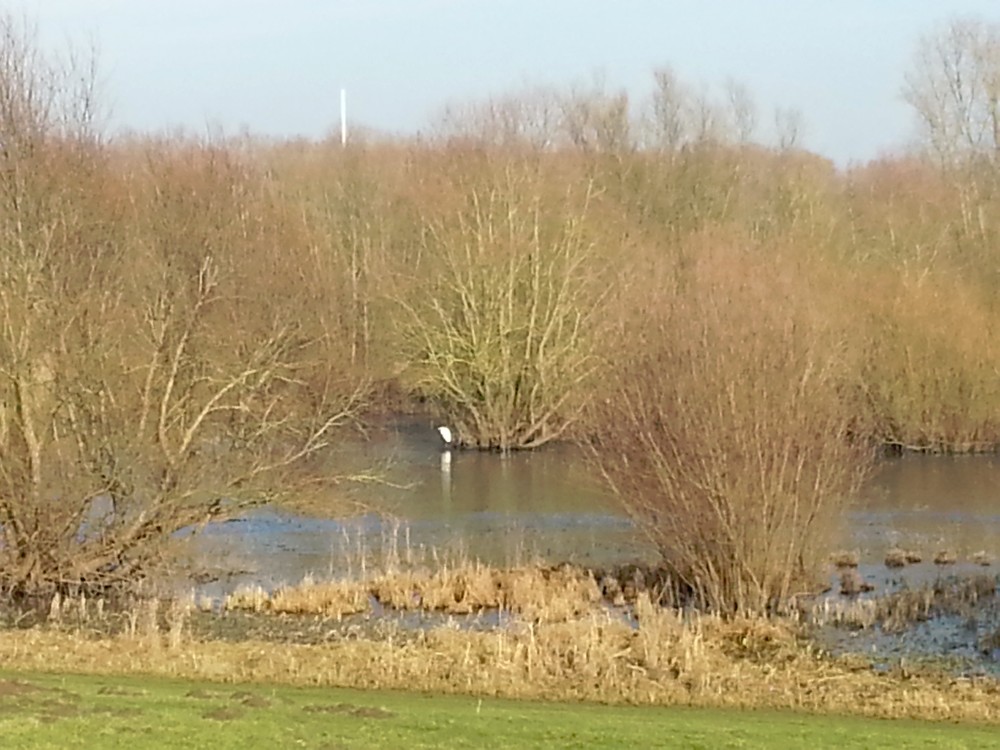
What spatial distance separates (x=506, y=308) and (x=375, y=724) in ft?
99.1

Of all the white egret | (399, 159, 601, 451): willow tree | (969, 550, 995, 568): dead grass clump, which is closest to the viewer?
(969, 550, 995, 568): dead grass clump

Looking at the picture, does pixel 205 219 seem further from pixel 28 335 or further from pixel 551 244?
pixel 551 244

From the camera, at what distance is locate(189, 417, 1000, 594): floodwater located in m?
21.7

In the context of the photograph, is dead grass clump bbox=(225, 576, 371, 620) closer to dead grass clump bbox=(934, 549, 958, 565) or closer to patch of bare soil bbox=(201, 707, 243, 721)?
patch of bare soil bbox=(201, 707, 243, 721)

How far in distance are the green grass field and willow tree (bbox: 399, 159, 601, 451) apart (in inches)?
1089

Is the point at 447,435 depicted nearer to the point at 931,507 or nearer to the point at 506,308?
the point at 506,308

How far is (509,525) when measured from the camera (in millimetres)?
26359

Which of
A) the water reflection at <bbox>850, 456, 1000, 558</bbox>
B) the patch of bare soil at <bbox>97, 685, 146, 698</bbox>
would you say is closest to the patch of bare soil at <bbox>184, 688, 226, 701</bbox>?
the patch of bare soil at <bbox>97, 685, 146, 698</bbox>

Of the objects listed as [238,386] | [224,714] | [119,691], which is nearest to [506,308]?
[238,386]

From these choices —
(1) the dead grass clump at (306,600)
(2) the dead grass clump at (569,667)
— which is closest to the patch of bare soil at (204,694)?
(2) the dead grass clump at (569,667)

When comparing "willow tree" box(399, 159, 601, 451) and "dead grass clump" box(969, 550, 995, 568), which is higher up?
"willow tree" box(399, 159, 601, 451)

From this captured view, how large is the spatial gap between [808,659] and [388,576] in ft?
22.8

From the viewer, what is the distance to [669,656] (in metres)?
13.8

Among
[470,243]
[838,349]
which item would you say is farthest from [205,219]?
[470,243]
